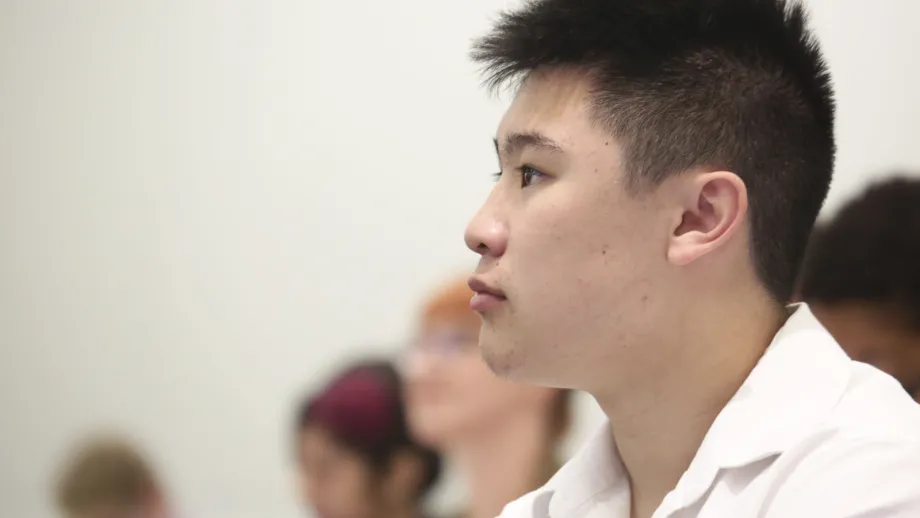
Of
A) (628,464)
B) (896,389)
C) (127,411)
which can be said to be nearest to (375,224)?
(127,411)

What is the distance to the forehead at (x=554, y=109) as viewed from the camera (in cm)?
103

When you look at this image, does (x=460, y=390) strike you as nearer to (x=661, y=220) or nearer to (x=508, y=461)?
(x=508, y=461)

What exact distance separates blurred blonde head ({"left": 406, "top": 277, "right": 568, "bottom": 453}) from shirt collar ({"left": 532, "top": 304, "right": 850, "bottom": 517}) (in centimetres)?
75

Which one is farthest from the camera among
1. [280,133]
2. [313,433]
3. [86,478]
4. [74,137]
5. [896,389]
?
[74,137]

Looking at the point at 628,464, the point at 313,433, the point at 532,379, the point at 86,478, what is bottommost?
the point at 86,478

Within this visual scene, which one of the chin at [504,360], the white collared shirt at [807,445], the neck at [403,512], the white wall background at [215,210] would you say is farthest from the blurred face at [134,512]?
the white collared shirt at [807,445]

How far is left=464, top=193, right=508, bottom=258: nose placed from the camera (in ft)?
3.43

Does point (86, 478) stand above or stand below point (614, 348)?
below

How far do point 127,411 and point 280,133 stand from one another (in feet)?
2.59

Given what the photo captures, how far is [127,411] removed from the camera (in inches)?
105

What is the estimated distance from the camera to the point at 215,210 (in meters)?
2.62

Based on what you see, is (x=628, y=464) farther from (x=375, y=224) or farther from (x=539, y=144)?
(x=375, y=224)

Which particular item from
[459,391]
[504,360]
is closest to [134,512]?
[459,391]

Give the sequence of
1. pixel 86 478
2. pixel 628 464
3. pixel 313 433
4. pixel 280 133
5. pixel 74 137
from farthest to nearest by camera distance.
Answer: pixel 74 137 → pixel 280 133 → pixel 86 478 → pixel 313 433 → pixel 628 464
